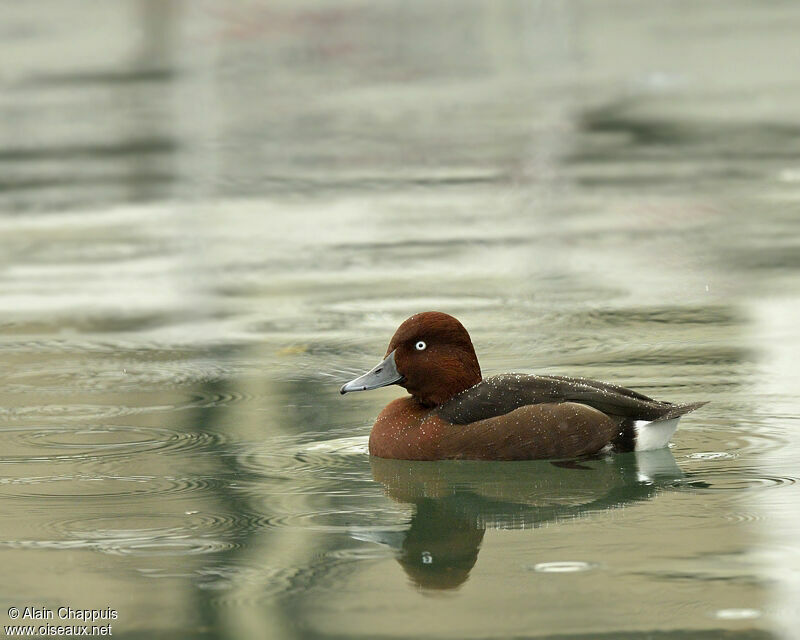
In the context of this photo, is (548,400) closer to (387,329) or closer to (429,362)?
(429,362)

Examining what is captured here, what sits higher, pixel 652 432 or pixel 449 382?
pixel 449 382

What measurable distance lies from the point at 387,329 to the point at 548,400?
9.00 feet

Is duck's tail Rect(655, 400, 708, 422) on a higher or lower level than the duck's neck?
lower

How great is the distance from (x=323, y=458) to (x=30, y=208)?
26.8 ft

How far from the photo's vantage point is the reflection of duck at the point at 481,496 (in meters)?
6.64


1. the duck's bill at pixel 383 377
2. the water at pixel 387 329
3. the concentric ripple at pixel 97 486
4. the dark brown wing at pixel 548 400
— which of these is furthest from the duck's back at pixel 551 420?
the concentric ripple at pixel 97 486

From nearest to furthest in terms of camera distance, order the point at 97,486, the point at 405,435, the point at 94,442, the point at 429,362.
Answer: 1. the point at 97,486
2. the point at 405,435
3. the point at 429,362
4. the point at 94,442

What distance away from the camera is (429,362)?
8023mm

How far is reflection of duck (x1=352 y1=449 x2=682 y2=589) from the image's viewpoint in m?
6.64

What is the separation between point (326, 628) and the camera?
5.82m

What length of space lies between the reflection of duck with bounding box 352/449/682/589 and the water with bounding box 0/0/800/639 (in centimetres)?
2

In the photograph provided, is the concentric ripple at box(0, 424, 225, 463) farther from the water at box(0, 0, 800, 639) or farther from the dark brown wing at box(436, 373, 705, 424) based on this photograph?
the dark brown wing at box(436, 373, 705, 424)

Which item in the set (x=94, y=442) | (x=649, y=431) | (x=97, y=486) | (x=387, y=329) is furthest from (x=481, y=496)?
(x=387, y=329)

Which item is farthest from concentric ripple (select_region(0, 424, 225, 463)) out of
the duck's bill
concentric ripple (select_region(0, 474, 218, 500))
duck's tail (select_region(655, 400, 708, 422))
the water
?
duck's tail (select_region(655, 400, 708, 422))
